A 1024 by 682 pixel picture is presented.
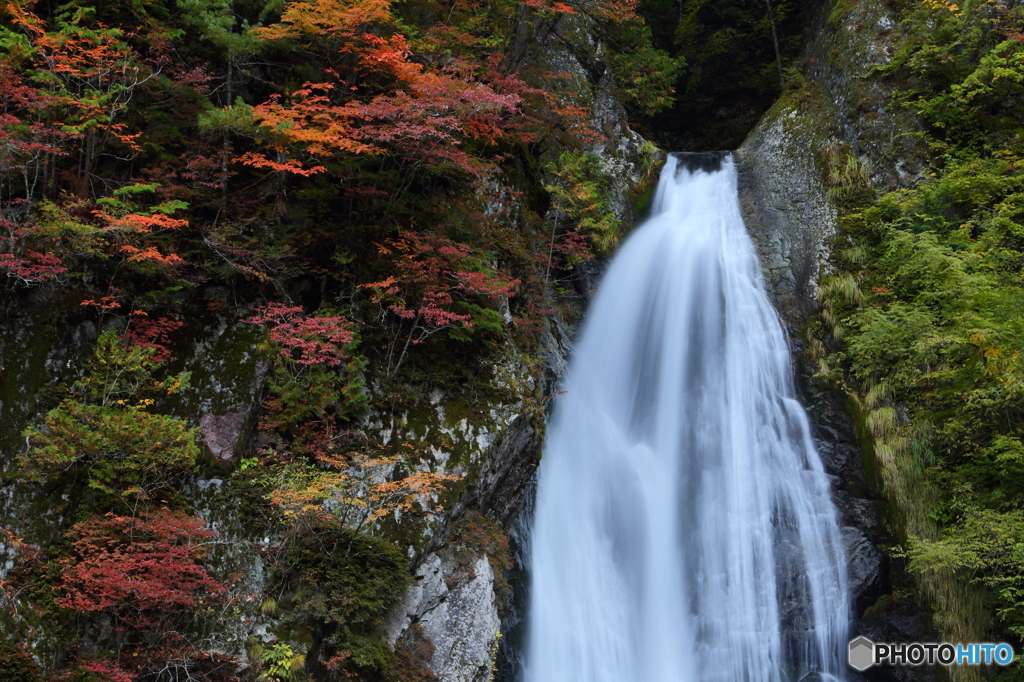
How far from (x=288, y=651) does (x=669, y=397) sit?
7533mm

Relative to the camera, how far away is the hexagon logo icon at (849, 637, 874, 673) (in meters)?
8.53

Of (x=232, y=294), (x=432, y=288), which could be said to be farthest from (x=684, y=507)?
(x=232, y=294)

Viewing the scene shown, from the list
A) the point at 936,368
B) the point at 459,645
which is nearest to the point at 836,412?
the point at 936,368

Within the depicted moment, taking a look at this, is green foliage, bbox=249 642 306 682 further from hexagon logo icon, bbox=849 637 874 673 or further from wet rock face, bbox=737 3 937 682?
hexagon logo icon, bbox=849 637 874 673

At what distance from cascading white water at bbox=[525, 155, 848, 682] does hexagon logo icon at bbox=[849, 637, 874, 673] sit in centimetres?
13

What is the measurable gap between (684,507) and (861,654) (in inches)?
120

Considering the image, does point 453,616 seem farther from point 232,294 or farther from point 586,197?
point 586,197

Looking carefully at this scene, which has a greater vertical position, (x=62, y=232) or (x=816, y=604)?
(x=62, y=232)

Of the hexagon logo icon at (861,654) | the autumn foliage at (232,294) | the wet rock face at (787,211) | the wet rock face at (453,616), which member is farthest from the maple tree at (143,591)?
the wet rock face at (787,211)

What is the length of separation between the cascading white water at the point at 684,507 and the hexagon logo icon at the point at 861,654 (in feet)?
0.41

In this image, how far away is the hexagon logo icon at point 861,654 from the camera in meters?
8.53

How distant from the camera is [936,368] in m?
9.59

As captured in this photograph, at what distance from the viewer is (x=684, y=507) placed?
984 cm

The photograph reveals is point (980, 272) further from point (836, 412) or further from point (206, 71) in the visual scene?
point (206, 71)
